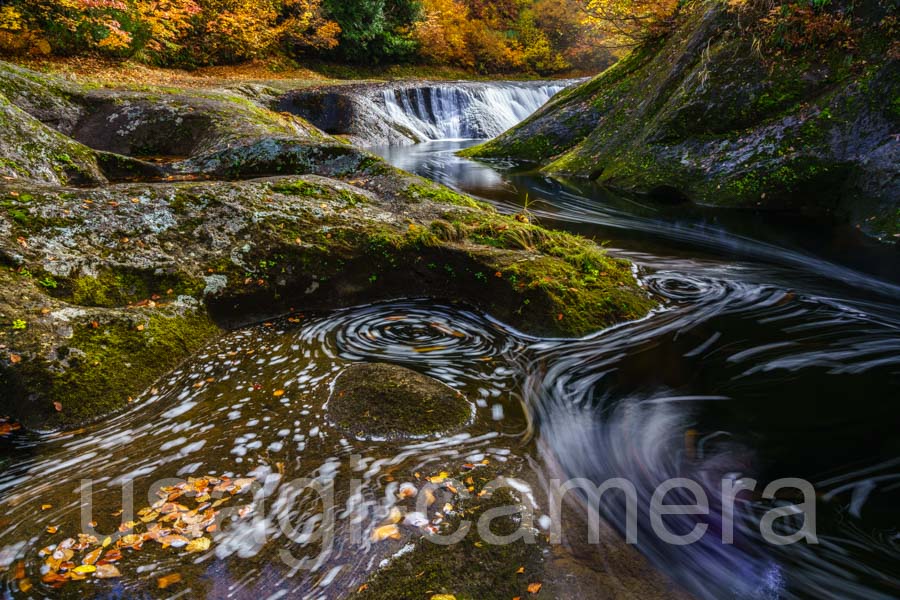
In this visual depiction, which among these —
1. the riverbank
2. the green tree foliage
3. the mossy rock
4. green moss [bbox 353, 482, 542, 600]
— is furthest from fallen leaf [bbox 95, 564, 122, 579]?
the green tree foliage

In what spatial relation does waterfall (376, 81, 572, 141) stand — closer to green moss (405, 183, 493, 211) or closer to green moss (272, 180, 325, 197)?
green moss (405, 183, 493, 211)

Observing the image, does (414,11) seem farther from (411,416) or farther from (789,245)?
(411,416)

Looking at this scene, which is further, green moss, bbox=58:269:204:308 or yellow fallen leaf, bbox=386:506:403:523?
green moss, bbox=58:269:204:308

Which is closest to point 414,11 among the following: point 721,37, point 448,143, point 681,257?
point 448,143

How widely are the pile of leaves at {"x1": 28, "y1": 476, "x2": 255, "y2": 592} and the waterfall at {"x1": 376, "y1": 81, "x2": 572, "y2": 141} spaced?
17.5 meters

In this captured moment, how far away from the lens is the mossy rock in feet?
8.61

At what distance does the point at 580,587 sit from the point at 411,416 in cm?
123

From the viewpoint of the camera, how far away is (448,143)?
61.3ft

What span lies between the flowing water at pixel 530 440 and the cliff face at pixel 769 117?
2548mm

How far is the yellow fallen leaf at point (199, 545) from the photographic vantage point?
1.87 metres

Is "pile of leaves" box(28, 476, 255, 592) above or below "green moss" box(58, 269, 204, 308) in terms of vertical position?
below

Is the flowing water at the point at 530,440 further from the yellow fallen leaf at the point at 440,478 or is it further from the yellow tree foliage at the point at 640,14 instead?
the yellow tree foliage at the point at 640,14

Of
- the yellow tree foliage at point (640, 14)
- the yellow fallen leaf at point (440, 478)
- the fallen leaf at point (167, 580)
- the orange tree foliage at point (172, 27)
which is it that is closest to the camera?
the fallen leaf at point (167, 580)

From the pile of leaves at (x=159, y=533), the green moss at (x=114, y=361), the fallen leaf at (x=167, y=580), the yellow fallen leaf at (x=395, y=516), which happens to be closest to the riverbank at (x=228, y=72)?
the green moss at (x=114, y=361)
